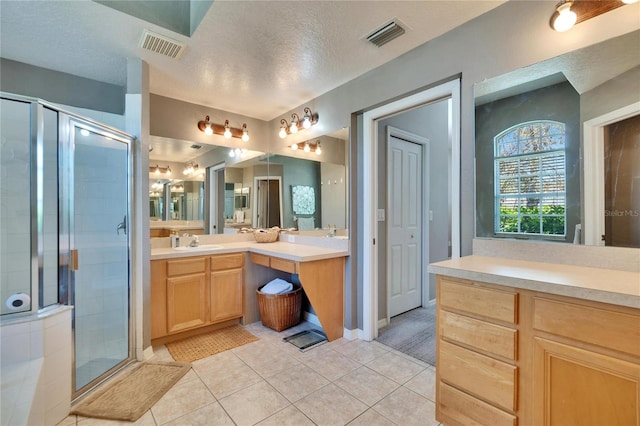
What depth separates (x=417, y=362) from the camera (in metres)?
2.26

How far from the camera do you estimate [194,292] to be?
2699mm

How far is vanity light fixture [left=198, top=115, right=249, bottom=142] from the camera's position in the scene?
10.6 feet

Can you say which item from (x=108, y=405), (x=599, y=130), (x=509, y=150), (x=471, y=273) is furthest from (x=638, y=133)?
(x=108, y=405)

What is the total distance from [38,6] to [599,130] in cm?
332

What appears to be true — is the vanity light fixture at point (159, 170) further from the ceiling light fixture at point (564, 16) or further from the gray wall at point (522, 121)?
the ceiling light fixture at point (564, 16)

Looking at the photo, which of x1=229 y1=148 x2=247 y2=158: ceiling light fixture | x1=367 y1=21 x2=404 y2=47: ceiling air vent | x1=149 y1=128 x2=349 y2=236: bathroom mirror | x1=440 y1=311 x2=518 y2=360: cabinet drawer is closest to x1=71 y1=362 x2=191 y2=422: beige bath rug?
x1=149 y1=128 x2=349 y2=236: bathroom mirror

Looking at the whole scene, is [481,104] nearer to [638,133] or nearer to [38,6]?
[638,133]

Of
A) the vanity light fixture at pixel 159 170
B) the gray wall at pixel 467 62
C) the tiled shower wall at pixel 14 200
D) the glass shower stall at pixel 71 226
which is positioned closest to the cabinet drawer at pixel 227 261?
the glass shower stall at pixel 71 226

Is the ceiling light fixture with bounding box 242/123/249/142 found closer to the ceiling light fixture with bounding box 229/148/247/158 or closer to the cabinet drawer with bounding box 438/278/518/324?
the ceiling light fixture with bounding box 229/148/247/158

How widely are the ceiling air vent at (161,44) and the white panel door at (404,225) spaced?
2076 millimetres

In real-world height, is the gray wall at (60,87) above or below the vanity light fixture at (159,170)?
above

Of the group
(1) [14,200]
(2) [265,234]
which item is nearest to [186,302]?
(2) [265,234]

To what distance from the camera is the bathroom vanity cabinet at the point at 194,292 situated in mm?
2518

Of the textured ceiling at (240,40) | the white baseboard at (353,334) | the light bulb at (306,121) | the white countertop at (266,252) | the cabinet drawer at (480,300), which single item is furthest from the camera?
the light bulb at (306,121)
